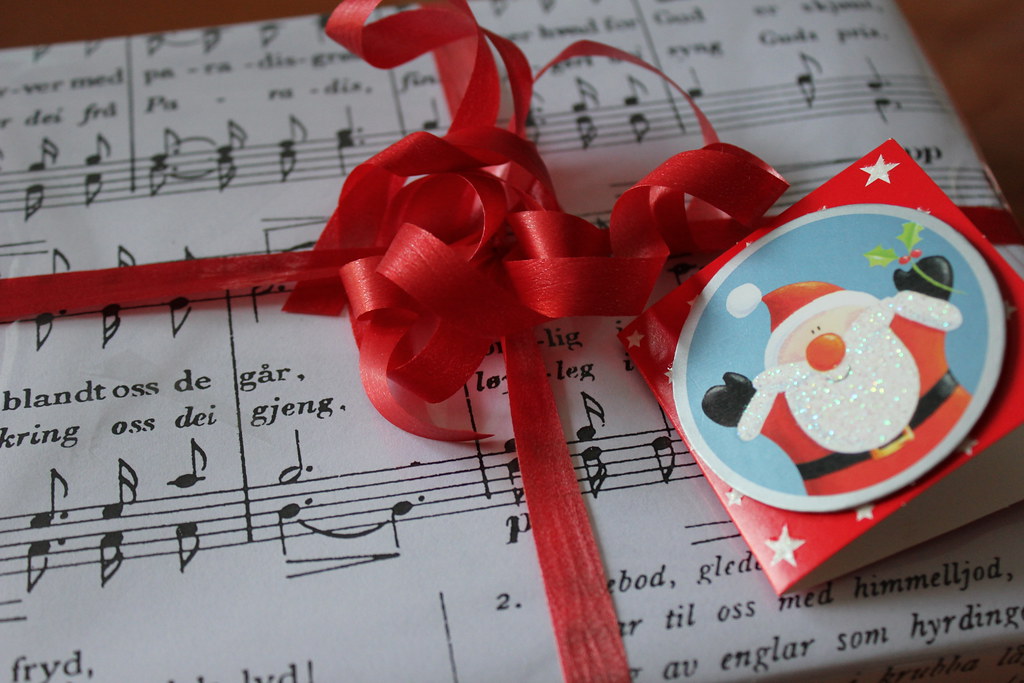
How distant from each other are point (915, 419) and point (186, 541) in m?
0.57

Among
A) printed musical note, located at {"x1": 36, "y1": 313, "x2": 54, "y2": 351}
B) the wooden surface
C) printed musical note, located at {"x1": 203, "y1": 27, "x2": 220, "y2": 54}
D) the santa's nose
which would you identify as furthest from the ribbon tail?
the wooden surface

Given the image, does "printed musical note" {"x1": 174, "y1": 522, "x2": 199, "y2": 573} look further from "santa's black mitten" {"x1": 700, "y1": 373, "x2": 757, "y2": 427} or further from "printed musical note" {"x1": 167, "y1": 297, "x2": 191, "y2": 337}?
"santa's black mitten" {"x1": 700, "y1": 373, "x2": 757, "y2": 427}

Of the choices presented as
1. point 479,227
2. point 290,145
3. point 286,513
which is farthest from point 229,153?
point 286,513

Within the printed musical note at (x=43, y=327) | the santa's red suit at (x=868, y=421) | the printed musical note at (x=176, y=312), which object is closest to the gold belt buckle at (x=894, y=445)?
the santa's red suit at (x=868, y=421)

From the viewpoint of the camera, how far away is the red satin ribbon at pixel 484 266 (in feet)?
2.23

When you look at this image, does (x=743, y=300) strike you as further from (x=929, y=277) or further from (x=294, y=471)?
(x=294, y=471)

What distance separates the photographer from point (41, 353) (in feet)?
2.54

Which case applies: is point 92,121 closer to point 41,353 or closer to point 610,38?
point 41,353

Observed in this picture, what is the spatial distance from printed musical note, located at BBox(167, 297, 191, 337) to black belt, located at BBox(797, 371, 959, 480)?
0.57m

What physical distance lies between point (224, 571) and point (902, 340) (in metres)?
0.55

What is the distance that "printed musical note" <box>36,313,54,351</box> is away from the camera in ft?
2.56

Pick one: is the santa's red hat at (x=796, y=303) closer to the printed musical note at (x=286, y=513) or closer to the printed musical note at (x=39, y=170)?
the printed musical note at (x=286, y=513)

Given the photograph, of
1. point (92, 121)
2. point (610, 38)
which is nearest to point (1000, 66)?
point (610, 38)

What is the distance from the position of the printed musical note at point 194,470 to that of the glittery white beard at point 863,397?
1.60ft
